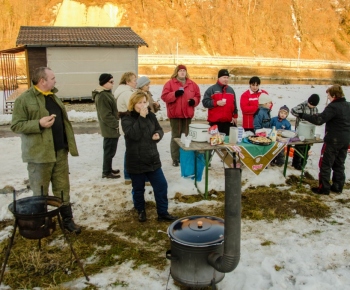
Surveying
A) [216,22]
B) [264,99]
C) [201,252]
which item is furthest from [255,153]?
[216,22]

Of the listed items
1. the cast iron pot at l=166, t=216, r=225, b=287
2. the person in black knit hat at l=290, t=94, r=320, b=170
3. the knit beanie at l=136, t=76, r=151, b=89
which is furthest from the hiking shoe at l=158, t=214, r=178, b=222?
the person in black knit hat at l=290, t=94, r=320, b=170

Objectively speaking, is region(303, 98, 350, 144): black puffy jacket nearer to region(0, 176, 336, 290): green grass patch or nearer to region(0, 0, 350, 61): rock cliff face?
region(0, 176, 336, 290): green grass patch

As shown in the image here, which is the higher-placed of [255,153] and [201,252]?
[255,153]

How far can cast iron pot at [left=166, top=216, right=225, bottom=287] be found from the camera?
3.47 metres

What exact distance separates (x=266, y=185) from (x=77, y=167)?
3655 millimetres

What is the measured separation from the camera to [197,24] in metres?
56.8

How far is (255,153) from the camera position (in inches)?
231

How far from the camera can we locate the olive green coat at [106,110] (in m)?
6.21

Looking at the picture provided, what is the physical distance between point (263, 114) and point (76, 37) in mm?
14612

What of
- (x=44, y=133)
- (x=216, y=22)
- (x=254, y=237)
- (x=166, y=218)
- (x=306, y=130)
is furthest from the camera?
(x=216, y=22)

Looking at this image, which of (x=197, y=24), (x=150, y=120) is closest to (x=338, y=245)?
(x=150, y=120)

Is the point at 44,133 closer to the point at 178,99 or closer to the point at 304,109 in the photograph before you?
the point at 178,99

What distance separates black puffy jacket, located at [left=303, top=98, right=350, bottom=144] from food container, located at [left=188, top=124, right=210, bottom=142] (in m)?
1.63

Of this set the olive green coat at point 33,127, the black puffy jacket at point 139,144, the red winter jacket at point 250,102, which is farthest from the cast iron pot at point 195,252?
the red winter jacket at point 250,102
